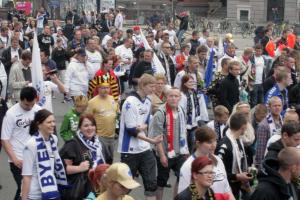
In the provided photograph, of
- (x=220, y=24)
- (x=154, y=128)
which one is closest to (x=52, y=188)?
(x=154, y=128)

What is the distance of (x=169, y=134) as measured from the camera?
8.09 metres

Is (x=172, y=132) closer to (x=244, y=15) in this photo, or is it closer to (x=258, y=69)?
(x=258, y=69)

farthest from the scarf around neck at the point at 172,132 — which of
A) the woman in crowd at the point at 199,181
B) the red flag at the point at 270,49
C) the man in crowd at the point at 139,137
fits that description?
the red flag at the point at 270,49

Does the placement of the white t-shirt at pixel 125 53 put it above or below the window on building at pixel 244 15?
below

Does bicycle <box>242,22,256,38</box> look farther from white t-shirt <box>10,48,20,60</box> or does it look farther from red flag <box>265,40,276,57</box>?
white t-shirt <box>10,48,20,60</box>

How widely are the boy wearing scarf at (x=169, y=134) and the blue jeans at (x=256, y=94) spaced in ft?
21.2

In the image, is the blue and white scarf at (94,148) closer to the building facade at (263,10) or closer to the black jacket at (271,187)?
the black jacket at (271,187)

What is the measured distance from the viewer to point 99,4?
37.7m

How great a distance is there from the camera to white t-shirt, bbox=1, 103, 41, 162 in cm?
753

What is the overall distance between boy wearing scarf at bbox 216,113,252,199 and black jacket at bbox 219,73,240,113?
3.56m

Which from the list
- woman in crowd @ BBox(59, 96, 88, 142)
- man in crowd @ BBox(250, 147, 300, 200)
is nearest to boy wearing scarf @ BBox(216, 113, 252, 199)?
man in crowd @ BBox(250, 147, 300, 200)

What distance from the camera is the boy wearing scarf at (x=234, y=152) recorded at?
A: 22.8 ft

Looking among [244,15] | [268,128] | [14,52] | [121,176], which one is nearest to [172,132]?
[268,128]

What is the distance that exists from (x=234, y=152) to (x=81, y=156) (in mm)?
1570
